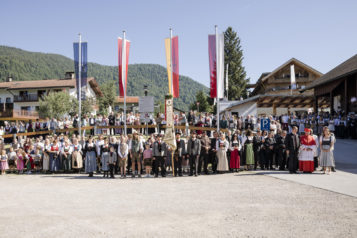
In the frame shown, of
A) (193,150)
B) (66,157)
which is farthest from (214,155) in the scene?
(66,157)

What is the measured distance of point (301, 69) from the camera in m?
40.4

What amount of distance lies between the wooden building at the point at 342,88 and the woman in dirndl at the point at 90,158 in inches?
732

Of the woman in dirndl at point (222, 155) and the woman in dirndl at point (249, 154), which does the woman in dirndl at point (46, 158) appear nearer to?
the woman in dirndl at point (222, 155)

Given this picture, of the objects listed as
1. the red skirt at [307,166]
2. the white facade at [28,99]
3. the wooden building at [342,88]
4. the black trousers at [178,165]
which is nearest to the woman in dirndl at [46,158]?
the black trousers at [178,165]

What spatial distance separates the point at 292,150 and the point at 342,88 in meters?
17.8

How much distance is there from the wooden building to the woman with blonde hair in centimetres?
1221

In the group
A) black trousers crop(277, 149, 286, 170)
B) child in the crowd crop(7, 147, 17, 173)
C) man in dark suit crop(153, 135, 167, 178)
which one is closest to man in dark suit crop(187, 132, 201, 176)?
man in dark suit crop(153, 135, 167, 178)

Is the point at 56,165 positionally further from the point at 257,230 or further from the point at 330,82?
the point at 330,82

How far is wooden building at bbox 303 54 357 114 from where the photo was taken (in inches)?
A: 912

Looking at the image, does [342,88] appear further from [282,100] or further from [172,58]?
[172,58]

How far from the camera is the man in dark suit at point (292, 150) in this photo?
38.1ft

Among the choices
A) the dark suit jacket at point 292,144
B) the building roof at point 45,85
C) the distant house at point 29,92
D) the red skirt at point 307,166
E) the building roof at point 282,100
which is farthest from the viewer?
the distant house at point 29,92

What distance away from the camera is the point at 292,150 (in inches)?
463

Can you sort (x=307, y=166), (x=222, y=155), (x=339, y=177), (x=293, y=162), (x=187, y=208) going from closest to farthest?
(x=187, y=208) < (x=339, y=177) < (x=307, y=166) < (x=293, y=162) < (x=222, y=155)
